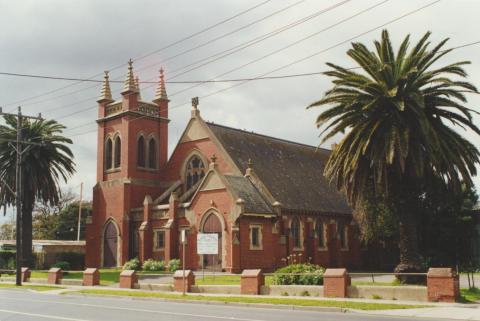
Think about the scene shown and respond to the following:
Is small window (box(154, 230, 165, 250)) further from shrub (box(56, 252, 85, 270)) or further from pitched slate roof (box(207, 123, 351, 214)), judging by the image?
shrub (box(56, 252, 85, 270))

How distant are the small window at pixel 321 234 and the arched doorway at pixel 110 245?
17.0 m

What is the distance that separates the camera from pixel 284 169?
53.0 m

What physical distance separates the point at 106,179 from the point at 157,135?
601 centimetres

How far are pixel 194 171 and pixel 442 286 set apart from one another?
3206cm

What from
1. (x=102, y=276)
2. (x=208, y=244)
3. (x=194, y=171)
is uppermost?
(x=194, y=171)

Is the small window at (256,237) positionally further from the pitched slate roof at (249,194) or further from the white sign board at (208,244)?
the white sign board at (208,244)

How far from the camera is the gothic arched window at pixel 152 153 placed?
181 feet

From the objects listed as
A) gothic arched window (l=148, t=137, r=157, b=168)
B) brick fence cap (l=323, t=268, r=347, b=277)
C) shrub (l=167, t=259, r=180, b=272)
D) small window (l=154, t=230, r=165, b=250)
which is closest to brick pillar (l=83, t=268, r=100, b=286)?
shrub (l=167, t=259, r=180, b=272)

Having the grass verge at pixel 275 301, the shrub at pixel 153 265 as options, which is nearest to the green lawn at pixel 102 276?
the shrub at pixel 153 265

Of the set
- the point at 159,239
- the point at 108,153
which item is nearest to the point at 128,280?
the point at 159,239

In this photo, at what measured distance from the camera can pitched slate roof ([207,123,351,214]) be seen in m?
48.5

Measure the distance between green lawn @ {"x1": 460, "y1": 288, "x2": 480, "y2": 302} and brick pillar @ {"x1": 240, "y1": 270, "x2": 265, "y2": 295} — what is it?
28.2 feet

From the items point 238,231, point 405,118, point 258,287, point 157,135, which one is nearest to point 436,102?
point 405,118

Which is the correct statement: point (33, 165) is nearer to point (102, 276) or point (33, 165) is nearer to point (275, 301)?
point (102, 276)
